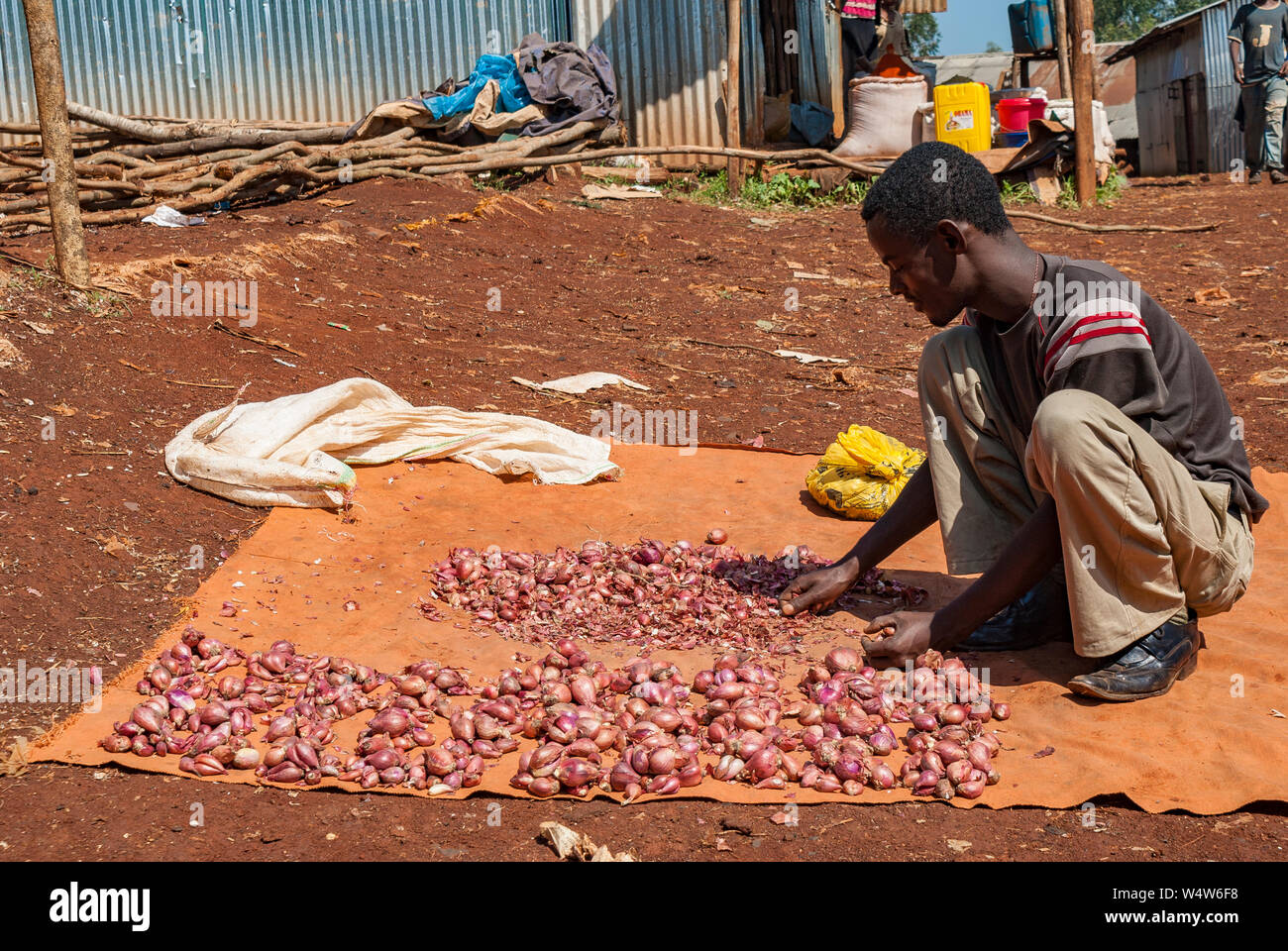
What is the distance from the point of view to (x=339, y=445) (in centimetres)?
418

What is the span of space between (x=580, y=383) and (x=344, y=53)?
21.7 ft

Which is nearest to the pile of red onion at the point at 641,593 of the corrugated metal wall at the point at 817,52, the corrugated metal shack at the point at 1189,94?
the corrugated metal wall at the point at 817,52

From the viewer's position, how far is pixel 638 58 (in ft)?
34.3

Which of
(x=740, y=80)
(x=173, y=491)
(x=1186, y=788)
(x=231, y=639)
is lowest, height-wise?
(x=1186, y=788)

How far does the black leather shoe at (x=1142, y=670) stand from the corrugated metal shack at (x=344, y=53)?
8.70 meters

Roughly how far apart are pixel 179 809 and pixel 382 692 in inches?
22.6

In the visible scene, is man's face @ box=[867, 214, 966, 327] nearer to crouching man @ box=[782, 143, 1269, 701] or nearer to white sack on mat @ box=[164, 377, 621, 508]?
Answer: crouching man @ box=[782, 143, 1269, 701]

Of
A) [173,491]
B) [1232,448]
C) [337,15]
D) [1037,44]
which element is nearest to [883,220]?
[1232,448]

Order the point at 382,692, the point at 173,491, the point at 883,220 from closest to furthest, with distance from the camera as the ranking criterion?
1. the point at 883,220
2. the point at 382,692
3. the point at 173,491

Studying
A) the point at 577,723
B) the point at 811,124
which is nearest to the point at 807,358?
the point at 577,723

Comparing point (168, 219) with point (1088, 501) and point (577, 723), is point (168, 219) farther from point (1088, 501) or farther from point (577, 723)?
point (1088, 501)

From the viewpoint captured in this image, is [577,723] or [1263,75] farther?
[1263,75]

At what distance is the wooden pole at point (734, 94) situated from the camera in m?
9.48

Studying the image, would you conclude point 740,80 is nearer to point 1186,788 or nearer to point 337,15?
point 337,15
